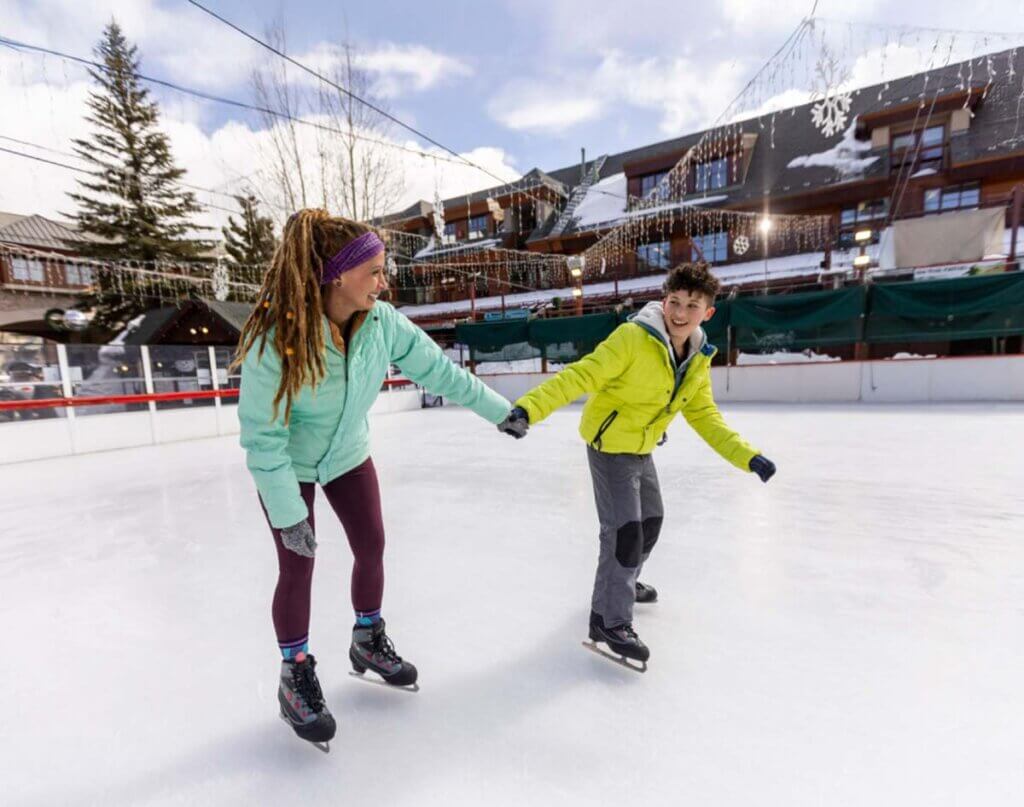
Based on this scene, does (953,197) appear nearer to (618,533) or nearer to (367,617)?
(618,533)

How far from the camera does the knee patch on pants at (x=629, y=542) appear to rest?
1510 mm

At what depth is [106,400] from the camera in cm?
617

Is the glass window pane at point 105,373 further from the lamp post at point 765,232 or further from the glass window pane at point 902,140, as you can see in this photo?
the glass window pane at point 902,140

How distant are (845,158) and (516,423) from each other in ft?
50.2

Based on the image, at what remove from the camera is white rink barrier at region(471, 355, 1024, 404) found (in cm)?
755

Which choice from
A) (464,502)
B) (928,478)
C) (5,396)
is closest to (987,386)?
(928,478)

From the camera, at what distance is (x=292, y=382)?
1.09 m

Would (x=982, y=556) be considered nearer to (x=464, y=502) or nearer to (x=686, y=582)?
(x=686, y=582)

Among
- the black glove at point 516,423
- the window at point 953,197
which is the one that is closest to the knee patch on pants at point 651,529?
the black glove at point 516,423

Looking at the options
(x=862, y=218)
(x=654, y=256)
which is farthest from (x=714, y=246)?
(x=862, y=218)

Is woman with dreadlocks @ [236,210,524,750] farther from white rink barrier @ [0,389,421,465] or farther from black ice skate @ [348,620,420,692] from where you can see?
white rink barrier @ [0,389,421,465]

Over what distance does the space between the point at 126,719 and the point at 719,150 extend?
1630 centimetres

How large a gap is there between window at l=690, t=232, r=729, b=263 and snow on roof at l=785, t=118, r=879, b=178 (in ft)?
8.37

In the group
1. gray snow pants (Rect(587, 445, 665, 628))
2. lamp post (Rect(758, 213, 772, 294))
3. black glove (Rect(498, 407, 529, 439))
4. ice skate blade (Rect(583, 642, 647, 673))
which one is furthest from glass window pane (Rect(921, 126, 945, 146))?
ice skate blade (Rect(583, 642, 647, 673))
